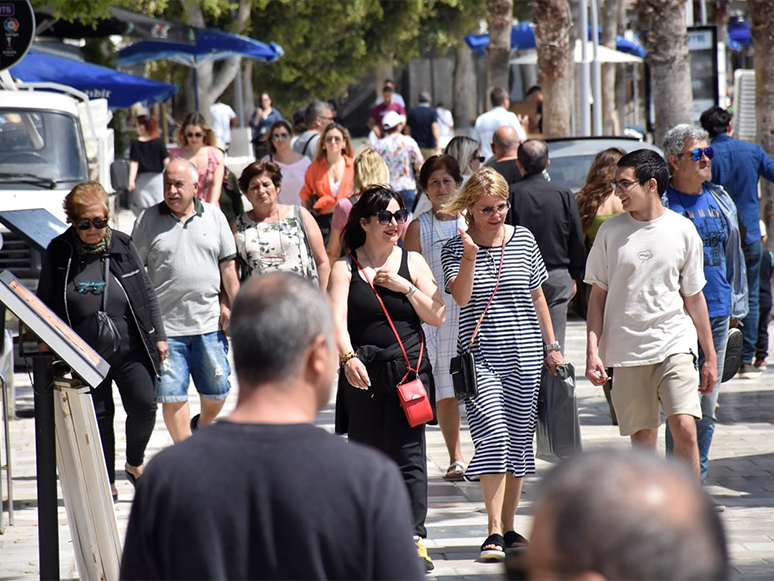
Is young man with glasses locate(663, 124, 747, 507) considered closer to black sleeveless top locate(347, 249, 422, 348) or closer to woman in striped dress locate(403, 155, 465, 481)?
woman in striped dress locate(403, 155, 465, 481)

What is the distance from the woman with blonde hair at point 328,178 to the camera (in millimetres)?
11180

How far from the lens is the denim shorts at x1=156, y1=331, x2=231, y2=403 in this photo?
7.29 metres

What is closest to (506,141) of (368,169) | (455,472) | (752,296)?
(368,169)

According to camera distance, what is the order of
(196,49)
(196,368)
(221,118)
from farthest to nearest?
(221,118) < (196,49) < (196,368)

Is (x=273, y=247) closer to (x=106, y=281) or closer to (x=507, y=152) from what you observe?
(x=106, y=281)

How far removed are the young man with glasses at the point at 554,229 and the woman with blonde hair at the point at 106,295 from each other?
261 cm

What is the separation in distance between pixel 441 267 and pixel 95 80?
47.8 feet

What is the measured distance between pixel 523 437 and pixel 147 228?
2648mm

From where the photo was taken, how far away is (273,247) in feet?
25.4

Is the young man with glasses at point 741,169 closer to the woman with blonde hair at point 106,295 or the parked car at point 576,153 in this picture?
the parked car at point 576,153

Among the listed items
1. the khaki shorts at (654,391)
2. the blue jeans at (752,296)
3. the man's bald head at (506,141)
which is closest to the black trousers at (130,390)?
the khaki shorts at (654,391)

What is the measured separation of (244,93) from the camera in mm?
38625

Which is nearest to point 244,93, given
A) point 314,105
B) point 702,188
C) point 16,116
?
point 314,105

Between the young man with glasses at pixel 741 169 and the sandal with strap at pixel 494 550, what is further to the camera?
the young man with glasses at pixel 741 169
